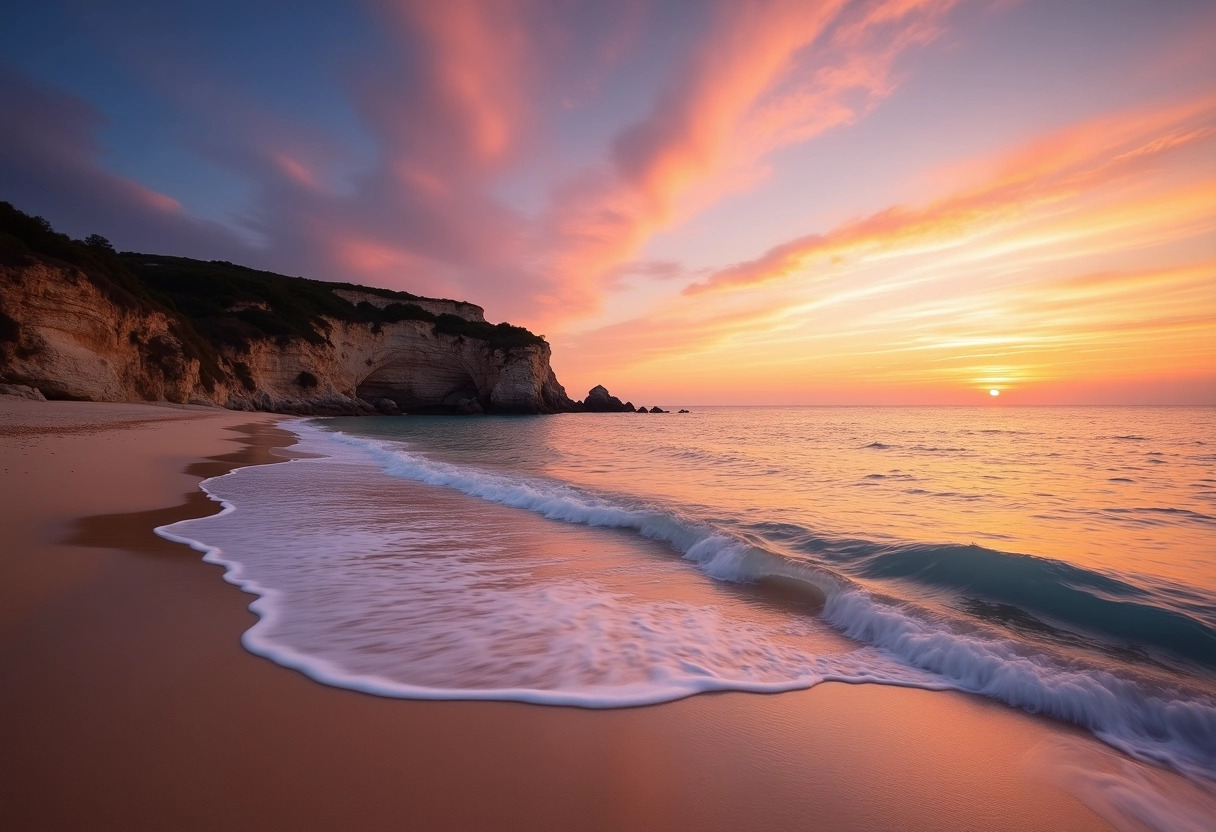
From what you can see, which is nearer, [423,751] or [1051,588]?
[423,751]

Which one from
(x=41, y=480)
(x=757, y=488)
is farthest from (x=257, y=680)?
(x=757, y=488)

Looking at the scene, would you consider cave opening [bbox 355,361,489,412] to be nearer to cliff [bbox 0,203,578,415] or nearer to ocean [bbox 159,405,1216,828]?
cliff [bbox 0,203,578,415]

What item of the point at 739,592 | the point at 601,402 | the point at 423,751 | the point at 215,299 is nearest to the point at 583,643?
the point at 423,751

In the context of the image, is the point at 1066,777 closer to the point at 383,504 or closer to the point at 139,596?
the point at 139,596

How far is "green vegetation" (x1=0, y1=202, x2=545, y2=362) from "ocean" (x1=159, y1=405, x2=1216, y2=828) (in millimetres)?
25577

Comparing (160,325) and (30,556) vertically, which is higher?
A: (160,325)

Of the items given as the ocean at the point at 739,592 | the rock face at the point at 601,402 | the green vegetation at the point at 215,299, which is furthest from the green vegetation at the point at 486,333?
the ocean at the point at 739,592

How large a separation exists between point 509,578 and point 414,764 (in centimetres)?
278

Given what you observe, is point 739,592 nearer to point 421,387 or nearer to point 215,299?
Result: point 215,299

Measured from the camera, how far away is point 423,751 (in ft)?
6.82

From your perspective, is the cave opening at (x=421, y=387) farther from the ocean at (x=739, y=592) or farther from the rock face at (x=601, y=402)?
the ocean at (x=739, y=592)

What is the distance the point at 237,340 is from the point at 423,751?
49.7 m

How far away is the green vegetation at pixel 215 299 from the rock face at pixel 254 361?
1.77ft

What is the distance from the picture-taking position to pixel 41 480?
6.88 m
